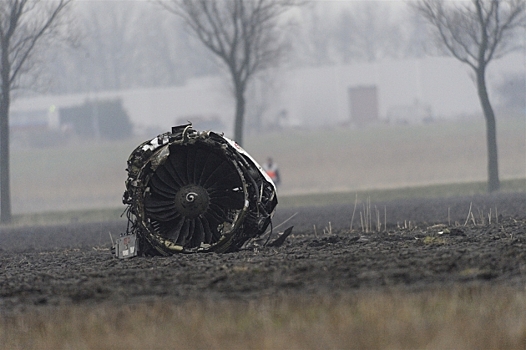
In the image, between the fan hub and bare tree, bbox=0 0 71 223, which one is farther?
bare tree, bbox=0 0 71 223

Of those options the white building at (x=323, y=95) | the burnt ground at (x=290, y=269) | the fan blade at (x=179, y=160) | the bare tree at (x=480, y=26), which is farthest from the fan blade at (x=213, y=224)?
the white building at (x=323, y=95)

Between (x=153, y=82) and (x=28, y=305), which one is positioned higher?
(x=153, y=82)

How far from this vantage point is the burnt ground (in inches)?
406

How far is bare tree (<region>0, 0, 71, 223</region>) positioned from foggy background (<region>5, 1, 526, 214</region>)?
73.6 inches

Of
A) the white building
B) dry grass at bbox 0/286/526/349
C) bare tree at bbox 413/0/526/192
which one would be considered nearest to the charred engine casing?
dry grass at bbox 0/286/526/349

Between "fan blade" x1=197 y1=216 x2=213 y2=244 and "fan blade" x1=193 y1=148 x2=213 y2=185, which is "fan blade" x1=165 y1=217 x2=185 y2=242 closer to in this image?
"fan blade" x1=197 y1=216 x2=213 y2=244

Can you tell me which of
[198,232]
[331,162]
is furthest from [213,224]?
[331,162]

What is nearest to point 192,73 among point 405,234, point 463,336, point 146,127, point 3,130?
point 146,127

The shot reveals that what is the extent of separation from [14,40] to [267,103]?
2328 inches

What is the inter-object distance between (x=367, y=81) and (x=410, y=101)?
5.24 meters

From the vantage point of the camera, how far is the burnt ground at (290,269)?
406 inches

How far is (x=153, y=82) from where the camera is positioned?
13888 cm

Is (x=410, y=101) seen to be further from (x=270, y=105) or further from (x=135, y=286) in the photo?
(x=135, y=286)

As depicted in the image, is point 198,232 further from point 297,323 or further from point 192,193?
point 297,323
